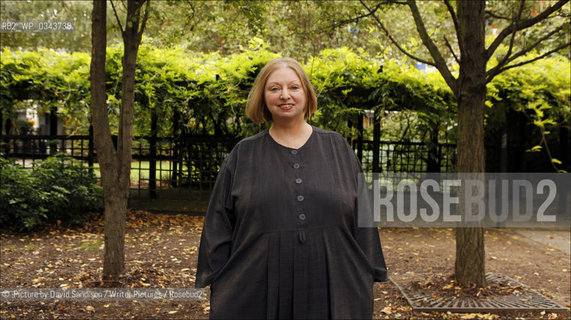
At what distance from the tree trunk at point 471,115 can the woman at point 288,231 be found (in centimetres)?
289

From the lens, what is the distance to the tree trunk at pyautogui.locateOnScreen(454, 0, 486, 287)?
15.2ft

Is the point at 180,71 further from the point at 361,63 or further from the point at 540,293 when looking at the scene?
the point at 540,293

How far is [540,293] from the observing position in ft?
15.9

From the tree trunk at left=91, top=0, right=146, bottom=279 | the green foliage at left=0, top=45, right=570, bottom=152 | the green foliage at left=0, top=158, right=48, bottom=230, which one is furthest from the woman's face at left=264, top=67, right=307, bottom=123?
the green foliage at left=0, top=158, right=48, bottom=230

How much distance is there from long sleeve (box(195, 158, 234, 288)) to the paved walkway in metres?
6.77

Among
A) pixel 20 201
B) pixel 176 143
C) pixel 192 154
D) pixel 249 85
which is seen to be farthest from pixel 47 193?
pixel 249 85

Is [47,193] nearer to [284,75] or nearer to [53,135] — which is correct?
[53,135]

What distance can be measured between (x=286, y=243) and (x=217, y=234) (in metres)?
0.35

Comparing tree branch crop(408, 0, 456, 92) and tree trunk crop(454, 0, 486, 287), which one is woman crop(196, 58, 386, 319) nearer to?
tree trunk crop(454, 0, 486, 287)

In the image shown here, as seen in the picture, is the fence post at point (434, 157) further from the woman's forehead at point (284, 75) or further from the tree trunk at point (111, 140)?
the woman's forehead at point (284, 75)

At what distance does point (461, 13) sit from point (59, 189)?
6.28 metres

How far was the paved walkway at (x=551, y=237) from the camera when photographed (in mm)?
7369

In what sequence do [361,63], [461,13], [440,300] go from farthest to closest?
[361,63]
[461,13]
[440,300]

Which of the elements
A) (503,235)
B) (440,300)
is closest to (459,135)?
(440,300)
